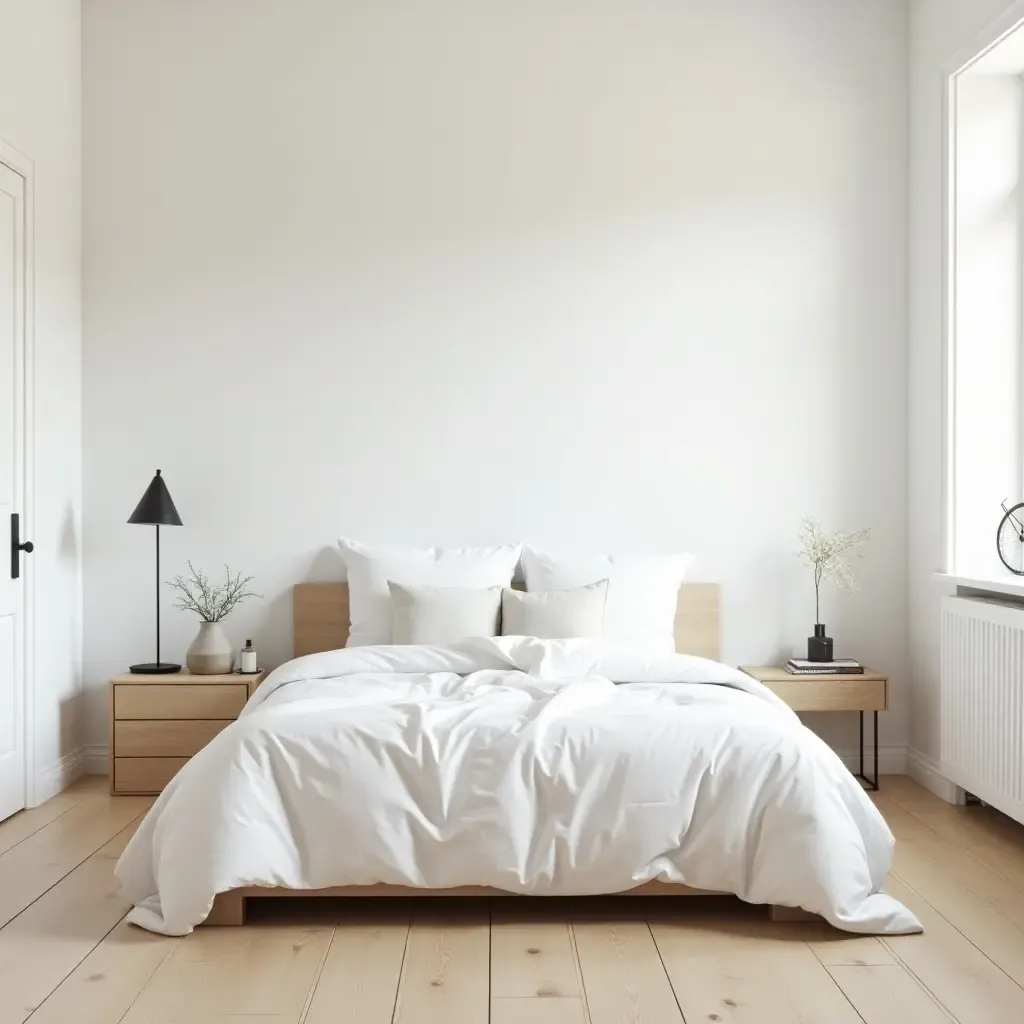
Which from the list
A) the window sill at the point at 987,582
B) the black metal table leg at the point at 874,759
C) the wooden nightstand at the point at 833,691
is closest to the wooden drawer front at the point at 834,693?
the wooden nightstand at the point at 833,691

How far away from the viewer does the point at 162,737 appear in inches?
165

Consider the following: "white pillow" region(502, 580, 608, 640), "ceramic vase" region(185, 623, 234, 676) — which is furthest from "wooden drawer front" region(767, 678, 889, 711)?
"ceramic vase" region(185, 623, 234, 676)

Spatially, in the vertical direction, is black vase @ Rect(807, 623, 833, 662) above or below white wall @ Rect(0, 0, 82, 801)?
below

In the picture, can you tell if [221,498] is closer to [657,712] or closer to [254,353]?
[254,353]

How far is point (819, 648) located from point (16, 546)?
10.3ft

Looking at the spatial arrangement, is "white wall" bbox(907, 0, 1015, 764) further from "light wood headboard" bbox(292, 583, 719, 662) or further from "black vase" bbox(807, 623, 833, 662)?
"light wood headboard" bbox(292, 583, 719, 662)

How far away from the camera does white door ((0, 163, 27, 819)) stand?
3.87 meters

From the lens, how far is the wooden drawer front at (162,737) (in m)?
4.18

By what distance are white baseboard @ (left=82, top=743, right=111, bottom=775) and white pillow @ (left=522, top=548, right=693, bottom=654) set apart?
1.94 meters

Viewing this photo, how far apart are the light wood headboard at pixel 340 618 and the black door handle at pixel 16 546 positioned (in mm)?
1060

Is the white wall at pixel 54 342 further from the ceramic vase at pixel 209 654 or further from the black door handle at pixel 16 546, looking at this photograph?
the ceramic vase at pixel 209 654

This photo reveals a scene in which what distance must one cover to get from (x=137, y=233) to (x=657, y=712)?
3072 millimetres

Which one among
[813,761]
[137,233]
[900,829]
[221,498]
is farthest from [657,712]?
[137,233]

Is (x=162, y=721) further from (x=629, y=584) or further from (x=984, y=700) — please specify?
(x=984, y=700)
